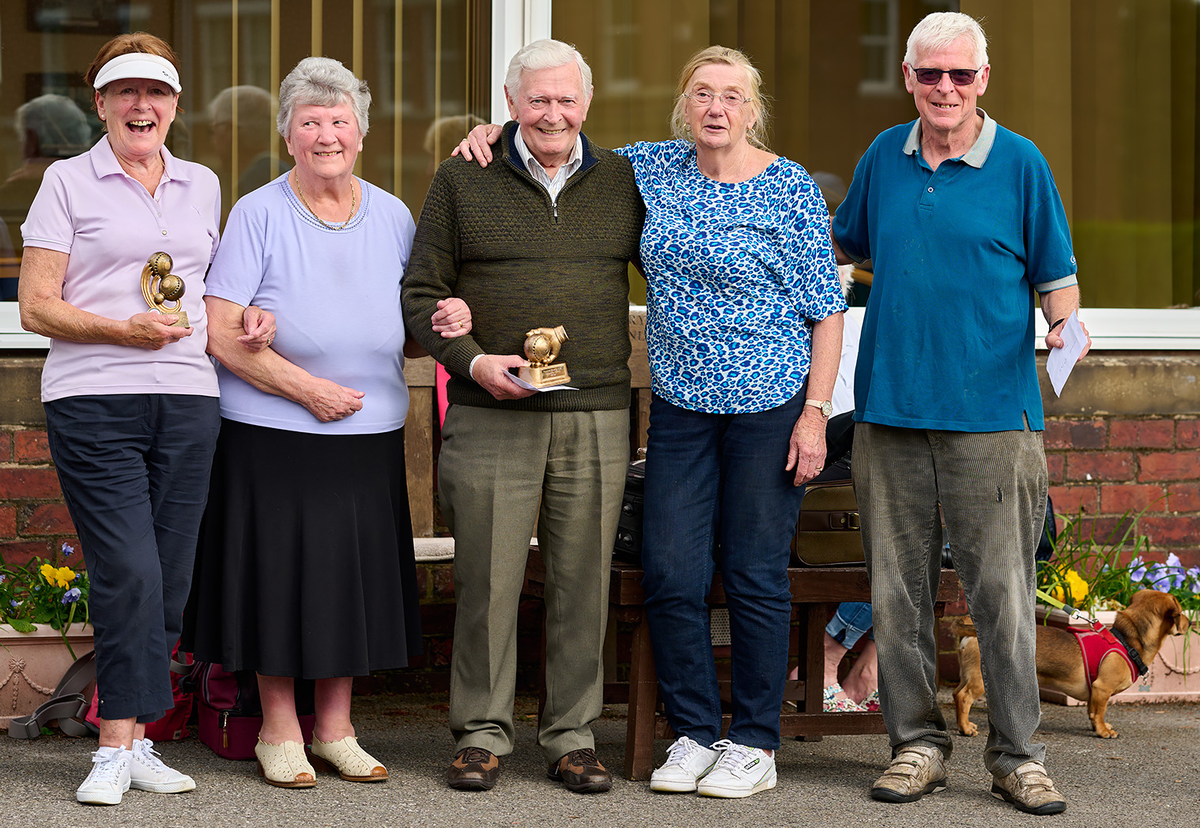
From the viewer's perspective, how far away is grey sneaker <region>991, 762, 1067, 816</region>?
3609 millimetres

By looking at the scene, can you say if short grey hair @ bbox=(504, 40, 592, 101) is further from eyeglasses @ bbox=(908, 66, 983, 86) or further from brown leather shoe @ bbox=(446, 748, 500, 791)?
brown leather shoe @ bbox=(446, 748, 500, 791)

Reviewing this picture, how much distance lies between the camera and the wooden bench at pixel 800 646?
3.89m

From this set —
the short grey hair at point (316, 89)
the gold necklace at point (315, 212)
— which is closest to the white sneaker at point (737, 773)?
the gold necklace at point (315, 212)

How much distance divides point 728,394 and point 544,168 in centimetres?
80

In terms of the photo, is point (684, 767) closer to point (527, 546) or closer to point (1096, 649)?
point (527, 546)

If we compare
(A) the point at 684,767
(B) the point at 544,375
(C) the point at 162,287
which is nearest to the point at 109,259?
(C) the point at 162,287

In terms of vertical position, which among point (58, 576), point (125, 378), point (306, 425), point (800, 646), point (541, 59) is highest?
point (541, 59)

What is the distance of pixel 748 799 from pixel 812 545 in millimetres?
781

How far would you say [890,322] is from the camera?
12.0ft

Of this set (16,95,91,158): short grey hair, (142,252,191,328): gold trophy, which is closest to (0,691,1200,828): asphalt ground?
(142,252,191,328): gold trophy

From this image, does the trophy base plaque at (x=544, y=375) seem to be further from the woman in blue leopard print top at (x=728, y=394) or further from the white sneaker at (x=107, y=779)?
the white sneaker at (x=107, y=779)

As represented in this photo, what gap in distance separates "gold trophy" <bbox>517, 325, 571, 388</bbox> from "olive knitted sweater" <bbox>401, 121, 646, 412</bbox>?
0.10m

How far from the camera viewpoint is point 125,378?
3512 mm

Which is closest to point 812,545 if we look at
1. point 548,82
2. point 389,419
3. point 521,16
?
point 389,419
